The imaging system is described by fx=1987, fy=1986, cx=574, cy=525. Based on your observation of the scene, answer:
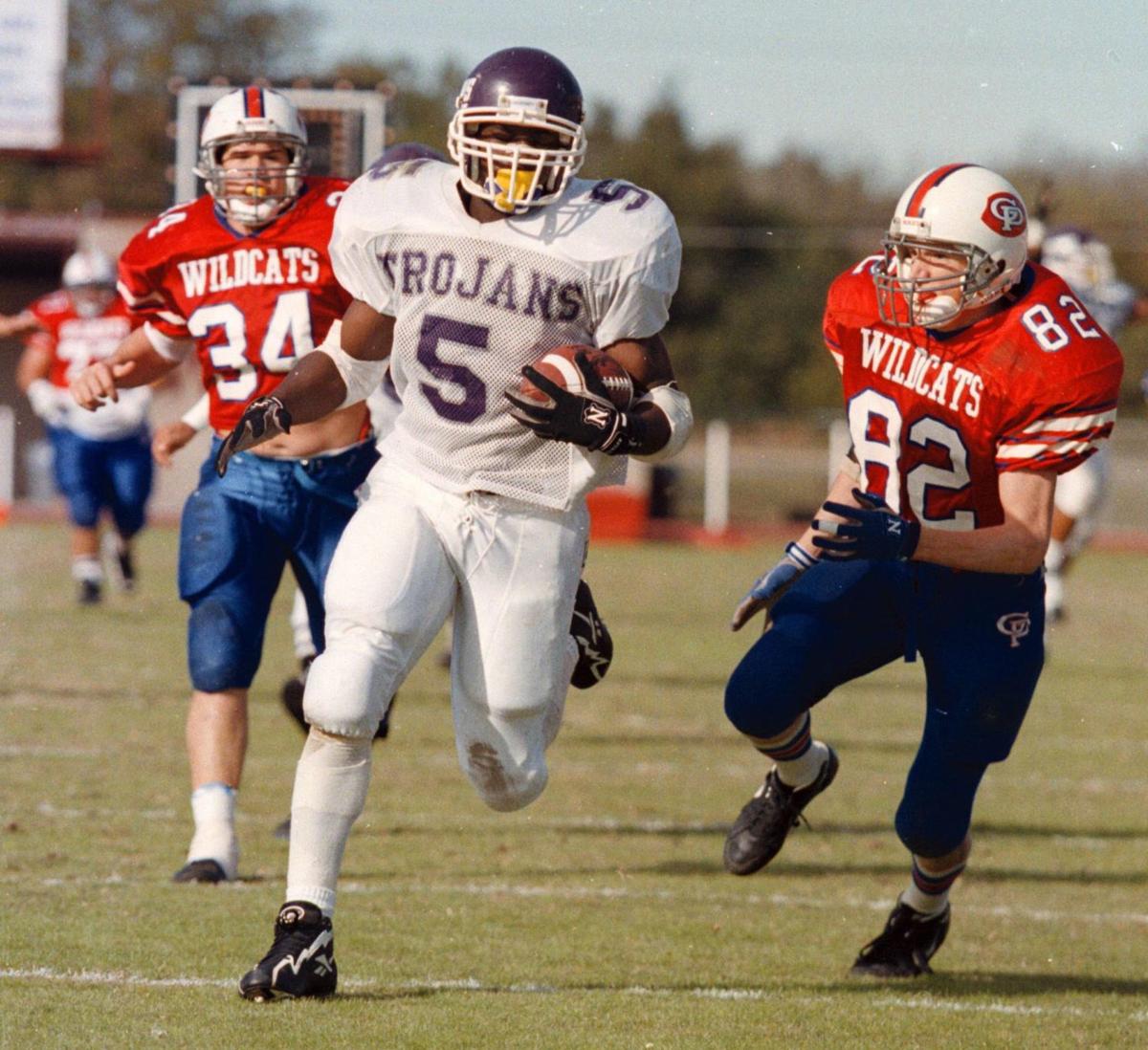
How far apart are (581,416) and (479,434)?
34 centimetres

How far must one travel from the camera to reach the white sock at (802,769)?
442 cm

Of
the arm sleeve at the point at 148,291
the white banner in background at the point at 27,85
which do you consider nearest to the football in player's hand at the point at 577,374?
the arm sleeve at the point at 148,291

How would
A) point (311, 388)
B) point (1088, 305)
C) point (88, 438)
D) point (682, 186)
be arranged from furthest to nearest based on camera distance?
point (682, 186) < point (88, 438) < point (1088, 305) < point (311, 388)

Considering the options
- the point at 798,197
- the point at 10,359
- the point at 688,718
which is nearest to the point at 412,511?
the point at 688,718

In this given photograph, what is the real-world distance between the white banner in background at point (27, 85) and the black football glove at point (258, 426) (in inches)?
707

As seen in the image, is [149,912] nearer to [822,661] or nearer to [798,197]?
[822,661]

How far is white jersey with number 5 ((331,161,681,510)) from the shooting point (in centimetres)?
373

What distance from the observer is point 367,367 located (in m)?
4.01

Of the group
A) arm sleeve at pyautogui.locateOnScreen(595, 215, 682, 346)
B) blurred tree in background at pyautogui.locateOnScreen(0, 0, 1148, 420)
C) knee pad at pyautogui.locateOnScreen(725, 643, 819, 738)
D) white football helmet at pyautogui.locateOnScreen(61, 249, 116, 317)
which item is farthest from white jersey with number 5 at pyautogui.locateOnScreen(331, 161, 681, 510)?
blurred tree in background at pyautogui.locateOnScreen(0, 0, 1148, 420)

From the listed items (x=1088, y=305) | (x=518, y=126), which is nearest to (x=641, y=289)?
(x=518, y=126)

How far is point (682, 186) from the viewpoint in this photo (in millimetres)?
37812

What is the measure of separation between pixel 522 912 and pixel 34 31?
→ 18378mm

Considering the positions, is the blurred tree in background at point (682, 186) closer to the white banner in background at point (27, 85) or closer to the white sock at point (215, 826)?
the white banner in background at point (27, 85)

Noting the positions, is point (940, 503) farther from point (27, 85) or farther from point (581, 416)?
point (27, 85)
